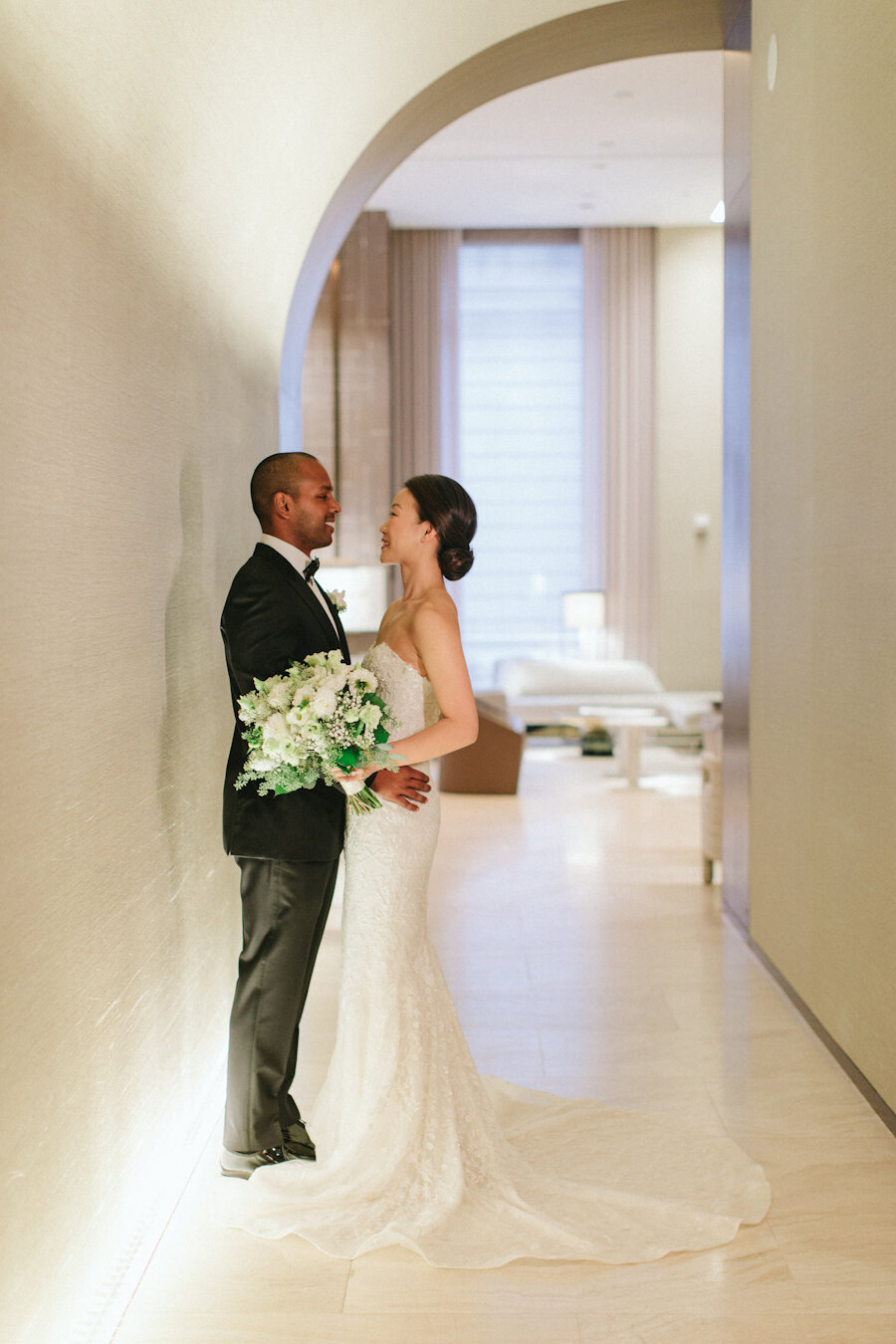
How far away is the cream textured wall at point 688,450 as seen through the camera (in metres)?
12.7

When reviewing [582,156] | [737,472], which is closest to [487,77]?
[737,472]

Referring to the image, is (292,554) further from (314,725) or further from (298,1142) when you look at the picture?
(298,1142)

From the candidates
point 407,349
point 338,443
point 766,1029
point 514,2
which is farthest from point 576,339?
point 766,1029

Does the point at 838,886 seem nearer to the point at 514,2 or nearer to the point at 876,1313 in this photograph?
the point at 876,1313

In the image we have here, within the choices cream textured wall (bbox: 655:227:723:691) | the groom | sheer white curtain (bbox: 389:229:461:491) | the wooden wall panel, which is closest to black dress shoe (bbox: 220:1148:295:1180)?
the groom

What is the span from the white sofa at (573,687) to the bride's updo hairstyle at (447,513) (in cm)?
837

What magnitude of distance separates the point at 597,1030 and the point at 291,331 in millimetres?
3013

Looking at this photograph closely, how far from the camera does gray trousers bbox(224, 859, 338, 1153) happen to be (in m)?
3.06

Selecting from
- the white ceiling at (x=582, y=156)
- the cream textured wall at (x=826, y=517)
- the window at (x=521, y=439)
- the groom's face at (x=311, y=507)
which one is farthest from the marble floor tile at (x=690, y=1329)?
the window at (x=521, y=439)

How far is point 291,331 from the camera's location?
16.4 feet

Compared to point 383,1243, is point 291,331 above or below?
above

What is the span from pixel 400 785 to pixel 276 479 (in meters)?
0.87

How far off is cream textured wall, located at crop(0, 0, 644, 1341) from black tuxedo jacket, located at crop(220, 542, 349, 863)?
192 mm

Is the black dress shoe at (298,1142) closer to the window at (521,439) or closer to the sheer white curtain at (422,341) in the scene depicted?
the window at (521,439)
